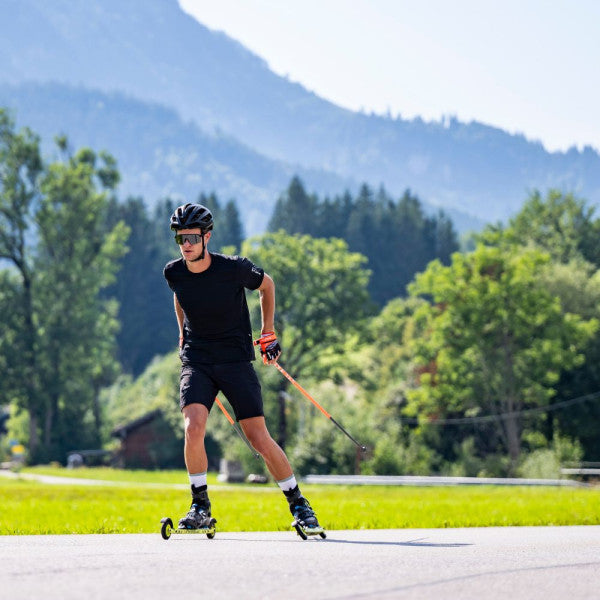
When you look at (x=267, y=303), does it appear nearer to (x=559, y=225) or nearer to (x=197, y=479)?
(x=197, y=479)

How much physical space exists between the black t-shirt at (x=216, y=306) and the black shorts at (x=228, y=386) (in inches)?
2.5

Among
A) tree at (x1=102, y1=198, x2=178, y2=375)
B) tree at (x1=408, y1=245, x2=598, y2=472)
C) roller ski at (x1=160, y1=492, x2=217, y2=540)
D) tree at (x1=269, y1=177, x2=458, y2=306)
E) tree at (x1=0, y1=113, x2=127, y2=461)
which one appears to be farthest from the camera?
tree at (x1=269, y1=177, x2=458, y2=306)

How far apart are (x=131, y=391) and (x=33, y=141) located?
56.8 meters

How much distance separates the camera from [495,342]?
58906mm

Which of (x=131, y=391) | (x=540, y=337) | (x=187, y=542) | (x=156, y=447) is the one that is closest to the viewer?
(x=187, y=542)

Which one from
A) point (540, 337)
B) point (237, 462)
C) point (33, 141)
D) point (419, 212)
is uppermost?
point (419, 212)

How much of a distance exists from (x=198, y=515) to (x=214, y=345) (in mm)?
1157

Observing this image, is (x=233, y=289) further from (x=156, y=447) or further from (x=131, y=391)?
(x=131, y=391)

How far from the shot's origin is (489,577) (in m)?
6.36

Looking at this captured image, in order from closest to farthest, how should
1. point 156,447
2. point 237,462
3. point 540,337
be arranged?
point 540,337
point 237,462
point 156,447

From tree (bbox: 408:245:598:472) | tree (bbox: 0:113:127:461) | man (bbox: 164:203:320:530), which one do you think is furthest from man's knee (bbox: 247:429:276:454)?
tree (bbox: 0:113:127:461)

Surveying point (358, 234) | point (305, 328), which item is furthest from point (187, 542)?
point (358, 234)

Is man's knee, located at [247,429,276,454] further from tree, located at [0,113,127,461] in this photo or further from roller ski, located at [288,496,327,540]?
tree, located at [0,113,127,461]

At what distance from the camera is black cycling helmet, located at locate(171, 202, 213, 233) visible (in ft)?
27.7
